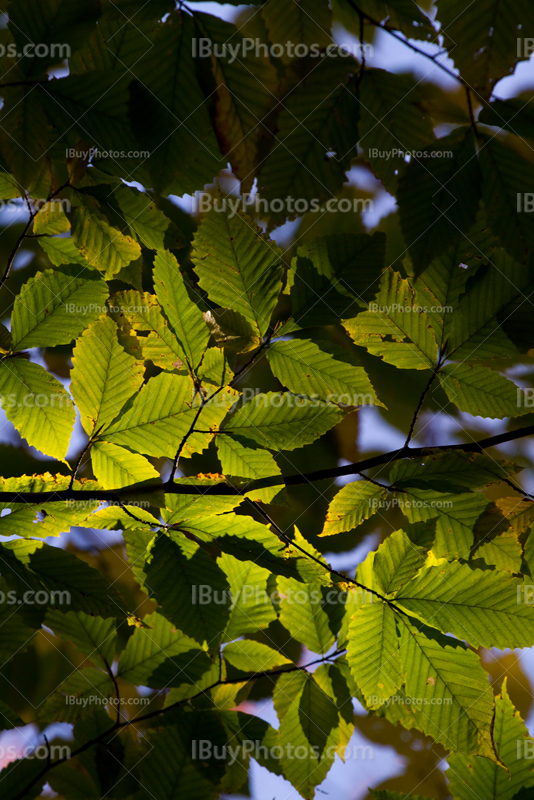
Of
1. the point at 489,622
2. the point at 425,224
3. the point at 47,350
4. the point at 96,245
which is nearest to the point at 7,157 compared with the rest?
the point at 96,245

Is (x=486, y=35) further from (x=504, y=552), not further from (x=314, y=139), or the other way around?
(x=504, y=552)

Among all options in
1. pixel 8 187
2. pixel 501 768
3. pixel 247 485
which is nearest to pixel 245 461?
pixel 247 485

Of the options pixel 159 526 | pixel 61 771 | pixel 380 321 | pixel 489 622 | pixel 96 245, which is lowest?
pixel 61 771

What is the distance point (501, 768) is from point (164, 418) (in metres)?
0.66

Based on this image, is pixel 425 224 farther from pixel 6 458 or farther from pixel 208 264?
pixel 6 458

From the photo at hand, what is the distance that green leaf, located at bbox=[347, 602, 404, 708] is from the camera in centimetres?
61

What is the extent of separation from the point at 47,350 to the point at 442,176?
→ 1.28 meters

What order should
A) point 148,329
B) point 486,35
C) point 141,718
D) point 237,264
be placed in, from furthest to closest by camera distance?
point 141,718
point 148,329
point 237,264
point 486,35

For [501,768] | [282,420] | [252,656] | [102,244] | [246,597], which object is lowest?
[501,768]

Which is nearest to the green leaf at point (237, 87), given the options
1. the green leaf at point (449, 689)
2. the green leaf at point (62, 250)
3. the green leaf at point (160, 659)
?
the green leaf at point (62, 250)

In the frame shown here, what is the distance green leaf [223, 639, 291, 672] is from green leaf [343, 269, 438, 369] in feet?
1.68

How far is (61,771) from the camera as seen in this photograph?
736 mm

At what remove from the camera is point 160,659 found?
0.80m

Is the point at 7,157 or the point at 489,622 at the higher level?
the point at 7,157
